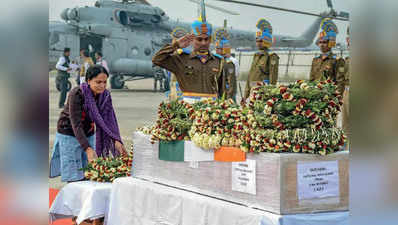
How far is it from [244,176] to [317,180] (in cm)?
40

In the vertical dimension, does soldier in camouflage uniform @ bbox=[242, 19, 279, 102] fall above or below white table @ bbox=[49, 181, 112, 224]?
above

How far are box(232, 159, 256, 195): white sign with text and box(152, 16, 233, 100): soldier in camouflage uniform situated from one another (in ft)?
6.86

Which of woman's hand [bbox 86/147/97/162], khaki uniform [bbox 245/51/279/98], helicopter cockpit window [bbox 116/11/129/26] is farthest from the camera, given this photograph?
helicopter cockpit window [bbox 116/11/129/26]

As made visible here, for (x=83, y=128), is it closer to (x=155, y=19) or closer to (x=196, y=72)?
(x=196, y=72)

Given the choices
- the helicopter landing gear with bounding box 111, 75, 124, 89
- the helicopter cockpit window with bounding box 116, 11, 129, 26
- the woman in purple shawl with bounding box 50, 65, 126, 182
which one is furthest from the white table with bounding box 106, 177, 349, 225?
the helicopter cockpit window with bounding box 116, 11, 129, 26

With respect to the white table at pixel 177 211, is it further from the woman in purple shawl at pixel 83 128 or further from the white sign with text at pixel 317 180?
the woman in purple shawl at pixel 83 128

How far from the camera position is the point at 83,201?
4.06 meters

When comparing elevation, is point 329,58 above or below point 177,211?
above

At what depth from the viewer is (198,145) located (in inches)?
127

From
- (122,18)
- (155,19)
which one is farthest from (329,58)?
(155,19)

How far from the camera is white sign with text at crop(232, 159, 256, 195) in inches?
111

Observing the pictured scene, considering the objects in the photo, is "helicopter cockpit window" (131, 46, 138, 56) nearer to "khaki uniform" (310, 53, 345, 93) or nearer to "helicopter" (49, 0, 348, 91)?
"helicopter" (49, 0, 348, 91)

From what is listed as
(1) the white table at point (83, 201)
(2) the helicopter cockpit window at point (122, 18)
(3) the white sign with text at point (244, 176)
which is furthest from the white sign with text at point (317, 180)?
(2) the helicopter cockpit window at point (122, 18)
